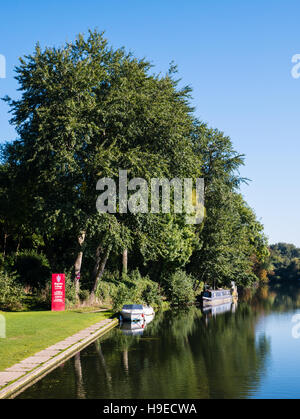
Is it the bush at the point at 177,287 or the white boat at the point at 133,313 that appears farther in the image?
the bush at the point at 177,287

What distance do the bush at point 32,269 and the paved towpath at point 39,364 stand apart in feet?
61.0

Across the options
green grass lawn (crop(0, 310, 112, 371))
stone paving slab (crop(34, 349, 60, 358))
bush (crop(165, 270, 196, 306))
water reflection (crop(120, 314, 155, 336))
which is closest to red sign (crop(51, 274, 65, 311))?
green grass lawn (crop(0, 310, 112, 371))

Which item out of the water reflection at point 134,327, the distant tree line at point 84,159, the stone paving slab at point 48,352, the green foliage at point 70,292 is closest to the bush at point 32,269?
the distant tree line at point 84,159

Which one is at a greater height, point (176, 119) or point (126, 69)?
point (126, 69)

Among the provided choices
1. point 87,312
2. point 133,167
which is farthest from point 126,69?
point 87,312

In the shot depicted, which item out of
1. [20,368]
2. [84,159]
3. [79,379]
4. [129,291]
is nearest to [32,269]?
[129,291]

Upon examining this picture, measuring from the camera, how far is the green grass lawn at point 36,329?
18516 mm

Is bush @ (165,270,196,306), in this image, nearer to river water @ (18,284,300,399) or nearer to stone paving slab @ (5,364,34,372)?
river water @ (18,284,300,399)

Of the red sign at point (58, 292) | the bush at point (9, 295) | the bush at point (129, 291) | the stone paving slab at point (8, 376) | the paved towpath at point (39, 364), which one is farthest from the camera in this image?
the bush at point (129, 291)

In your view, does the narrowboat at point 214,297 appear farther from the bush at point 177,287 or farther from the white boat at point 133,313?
the white boat at point 133,313

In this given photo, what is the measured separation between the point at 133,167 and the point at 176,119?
274 inches

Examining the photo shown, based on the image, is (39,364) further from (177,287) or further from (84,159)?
(177,287)

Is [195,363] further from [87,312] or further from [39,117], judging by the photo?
[39,117]
